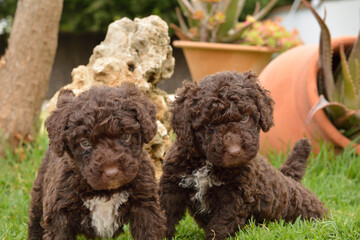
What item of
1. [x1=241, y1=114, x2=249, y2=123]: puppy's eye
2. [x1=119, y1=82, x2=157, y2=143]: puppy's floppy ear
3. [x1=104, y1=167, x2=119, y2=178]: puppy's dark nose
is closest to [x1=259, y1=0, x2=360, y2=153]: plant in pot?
[x1=241, y1=114, x2=249, y2=123]: puppy's eye

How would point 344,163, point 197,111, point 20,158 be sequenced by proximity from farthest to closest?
point 20,158
point 344,163
point 197,111

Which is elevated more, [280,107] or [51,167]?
[51,167]

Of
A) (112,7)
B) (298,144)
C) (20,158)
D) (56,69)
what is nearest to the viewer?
(298,144)

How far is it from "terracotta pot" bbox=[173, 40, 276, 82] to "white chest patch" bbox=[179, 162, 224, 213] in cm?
516

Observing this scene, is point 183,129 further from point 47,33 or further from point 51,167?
point 47,33

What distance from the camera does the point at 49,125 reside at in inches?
131

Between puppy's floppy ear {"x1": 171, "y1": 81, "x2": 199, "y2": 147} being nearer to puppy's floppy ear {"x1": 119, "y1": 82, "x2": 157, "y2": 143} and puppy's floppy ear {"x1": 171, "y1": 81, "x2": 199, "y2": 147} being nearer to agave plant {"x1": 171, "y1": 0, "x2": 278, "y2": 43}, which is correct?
puppy's floppy ear {"x1": 119, "y1": 82, "x2": 157, "y2": 143}

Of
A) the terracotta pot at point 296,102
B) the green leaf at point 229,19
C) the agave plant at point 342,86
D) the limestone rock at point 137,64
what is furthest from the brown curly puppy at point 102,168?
the green leaf at point 229,19

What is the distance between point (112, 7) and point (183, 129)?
1231 cm

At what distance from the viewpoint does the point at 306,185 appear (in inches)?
218

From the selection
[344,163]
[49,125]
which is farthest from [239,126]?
[344,163]

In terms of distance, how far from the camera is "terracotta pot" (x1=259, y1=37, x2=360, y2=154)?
5.86 meters

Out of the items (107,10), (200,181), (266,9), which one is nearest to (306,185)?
(200,181)

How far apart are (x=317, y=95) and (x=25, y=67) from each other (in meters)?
3.78
